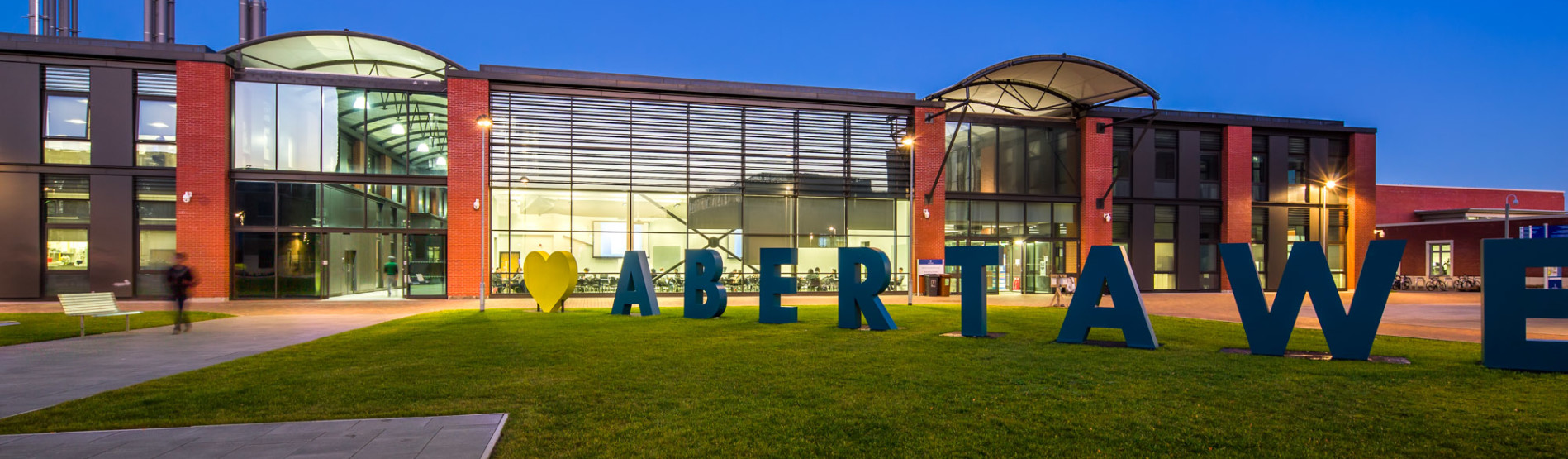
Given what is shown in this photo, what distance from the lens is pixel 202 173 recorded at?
23.0 m

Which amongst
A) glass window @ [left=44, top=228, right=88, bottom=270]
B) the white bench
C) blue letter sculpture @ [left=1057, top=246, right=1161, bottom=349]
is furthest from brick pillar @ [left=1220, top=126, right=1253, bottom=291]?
glass window @ [left=44, top=228, right=88, bottom=270]

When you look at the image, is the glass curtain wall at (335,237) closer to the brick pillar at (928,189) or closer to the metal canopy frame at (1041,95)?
the brick pillar at (928,189)

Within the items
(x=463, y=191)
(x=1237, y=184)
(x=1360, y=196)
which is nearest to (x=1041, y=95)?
(x=1237, y=184)

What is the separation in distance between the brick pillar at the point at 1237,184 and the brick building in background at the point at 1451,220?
700cm

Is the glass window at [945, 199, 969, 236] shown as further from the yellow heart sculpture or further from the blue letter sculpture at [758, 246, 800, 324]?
the yellow heart sculpture

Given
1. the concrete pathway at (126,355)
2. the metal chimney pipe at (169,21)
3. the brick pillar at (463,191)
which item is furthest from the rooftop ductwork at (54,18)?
the concrete pathway at (126,355)

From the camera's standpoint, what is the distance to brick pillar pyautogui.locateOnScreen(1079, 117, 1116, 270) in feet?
96.4

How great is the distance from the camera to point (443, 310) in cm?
1914

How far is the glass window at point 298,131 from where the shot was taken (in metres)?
24.1

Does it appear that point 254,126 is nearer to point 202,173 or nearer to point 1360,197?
point 202,173

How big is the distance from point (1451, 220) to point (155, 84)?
210 ft

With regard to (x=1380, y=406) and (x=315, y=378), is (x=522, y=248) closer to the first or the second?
(x=315, y=378)

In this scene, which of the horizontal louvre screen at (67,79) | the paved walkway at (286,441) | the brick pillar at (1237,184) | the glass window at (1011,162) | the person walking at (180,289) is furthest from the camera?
the brick pillar at (1237,184)

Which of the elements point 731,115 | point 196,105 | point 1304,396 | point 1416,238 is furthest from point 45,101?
point 1416,238
